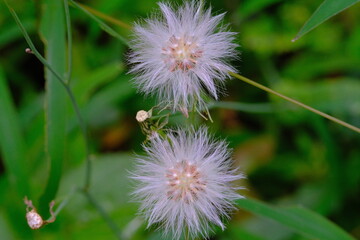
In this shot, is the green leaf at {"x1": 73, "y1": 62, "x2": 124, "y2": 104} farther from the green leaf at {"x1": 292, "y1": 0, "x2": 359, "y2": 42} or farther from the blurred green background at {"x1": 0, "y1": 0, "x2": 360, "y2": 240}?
the green leaf at {"x1": 292, "y1": 0, "x2": 359, "y2": 42}

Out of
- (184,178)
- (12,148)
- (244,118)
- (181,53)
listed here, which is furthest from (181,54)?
(244,118)

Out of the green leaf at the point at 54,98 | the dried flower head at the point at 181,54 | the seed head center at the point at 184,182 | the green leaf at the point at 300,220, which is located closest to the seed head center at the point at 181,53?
the dried flower head at the point at 181,54

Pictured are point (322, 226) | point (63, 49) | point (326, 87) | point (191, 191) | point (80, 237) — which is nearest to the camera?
point (191, 191)

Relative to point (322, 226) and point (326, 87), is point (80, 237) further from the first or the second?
point (326, 87)

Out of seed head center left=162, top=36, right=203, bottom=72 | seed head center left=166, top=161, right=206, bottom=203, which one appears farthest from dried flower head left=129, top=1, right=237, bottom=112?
seed head center left=166, top=161, right=206, bottom=203

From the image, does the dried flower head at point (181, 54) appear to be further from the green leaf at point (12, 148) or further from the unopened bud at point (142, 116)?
the green leaf at point (12, 148)

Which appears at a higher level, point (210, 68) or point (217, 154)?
point (210, 68)

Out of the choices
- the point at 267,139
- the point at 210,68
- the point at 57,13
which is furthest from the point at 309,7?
the point at 210,68
